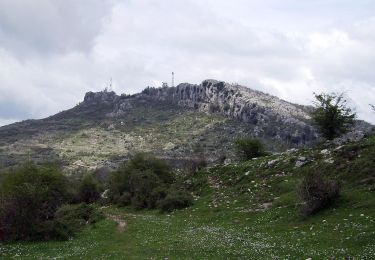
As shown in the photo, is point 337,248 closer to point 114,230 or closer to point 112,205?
point 114,230

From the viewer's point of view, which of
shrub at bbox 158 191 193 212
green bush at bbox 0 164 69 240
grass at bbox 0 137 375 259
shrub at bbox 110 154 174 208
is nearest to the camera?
grass at bbox 0 137 375 259

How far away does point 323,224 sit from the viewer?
2977 centimetres

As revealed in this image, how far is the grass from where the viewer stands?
80.2ft

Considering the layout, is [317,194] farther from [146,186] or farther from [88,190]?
[88,190]

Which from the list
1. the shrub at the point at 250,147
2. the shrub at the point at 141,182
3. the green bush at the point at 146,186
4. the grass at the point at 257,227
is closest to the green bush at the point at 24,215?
the grass at the point at 257,227

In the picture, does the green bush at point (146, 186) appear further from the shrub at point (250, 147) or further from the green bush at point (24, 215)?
the green bush at point (24, 215)

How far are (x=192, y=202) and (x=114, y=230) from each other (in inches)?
631

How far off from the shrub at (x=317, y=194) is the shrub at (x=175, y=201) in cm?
2246

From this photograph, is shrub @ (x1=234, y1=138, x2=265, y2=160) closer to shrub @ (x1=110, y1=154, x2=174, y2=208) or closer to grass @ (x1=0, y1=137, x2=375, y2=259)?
shrub @ (x1=110, y1=154, x2=174, y2=208)

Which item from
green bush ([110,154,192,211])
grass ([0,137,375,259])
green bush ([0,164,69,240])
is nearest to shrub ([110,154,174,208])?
Answer: green bush ([110,154,192,211])

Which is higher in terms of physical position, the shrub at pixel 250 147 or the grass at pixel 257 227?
the shrub at pixel 250 147

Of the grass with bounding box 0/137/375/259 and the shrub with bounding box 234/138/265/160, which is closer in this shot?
the grass with bounding box 0/137/375/259

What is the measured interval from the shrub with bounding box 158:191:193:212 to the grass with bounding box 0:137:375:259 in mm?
1080

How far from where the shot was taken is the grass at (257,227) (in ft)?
80.2
